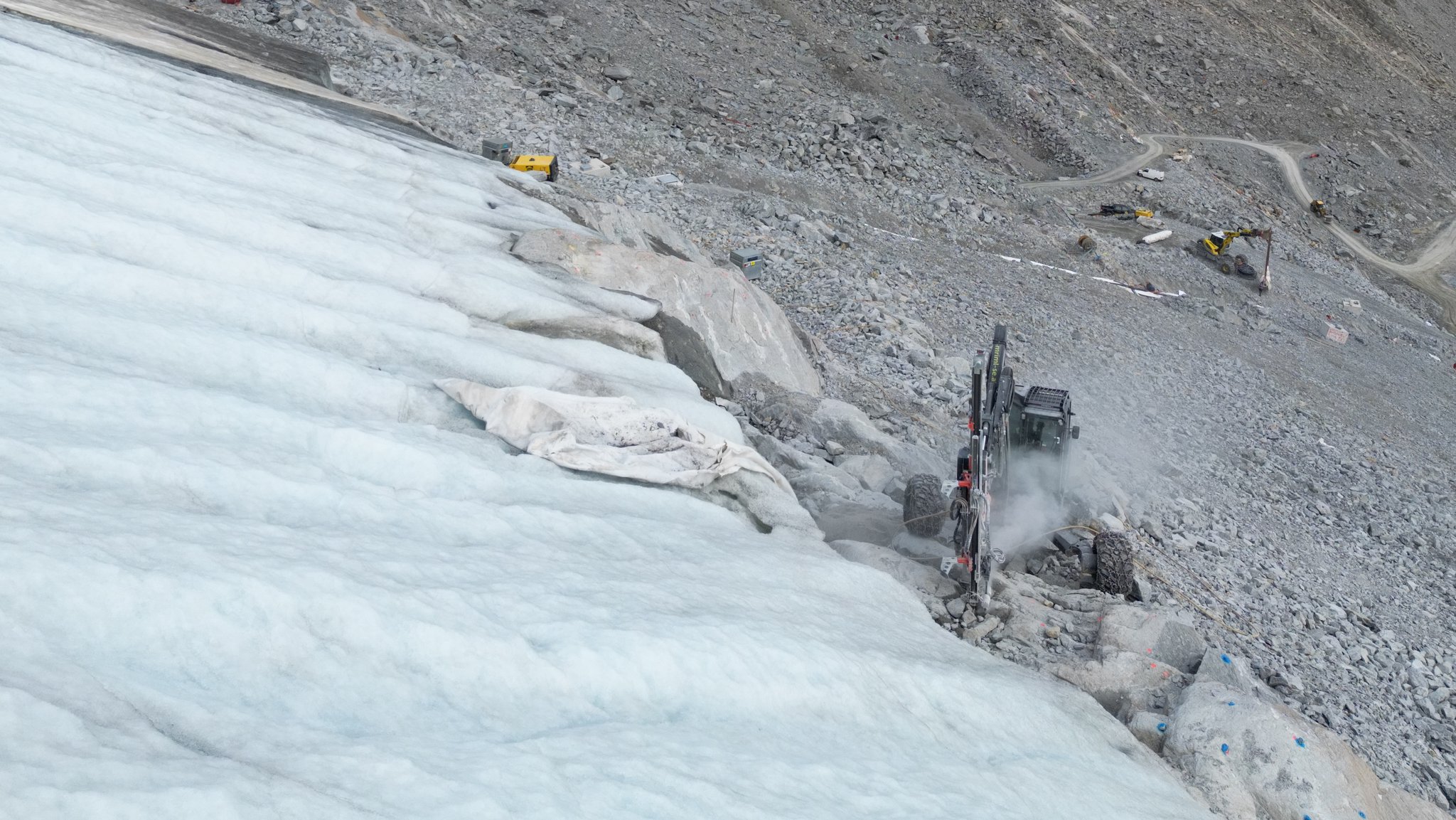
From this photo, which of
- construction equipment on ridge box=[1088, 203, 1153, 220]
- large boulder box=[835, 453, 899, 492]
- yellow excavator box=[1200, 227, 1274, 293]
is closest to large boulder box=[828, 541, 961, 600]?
large boulder box=[835, 453, 899, 492]

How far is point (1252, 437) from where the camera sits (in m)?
19.1

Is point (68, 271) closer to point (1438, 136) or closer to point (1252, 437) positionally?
point (1252, 437)

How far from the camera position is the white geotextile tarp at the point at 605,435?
809 cm

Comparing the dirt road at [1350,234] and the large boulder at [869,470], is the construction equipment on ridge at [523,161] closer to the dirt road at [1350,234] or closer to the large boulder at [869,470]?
the large boulder at [869,470]

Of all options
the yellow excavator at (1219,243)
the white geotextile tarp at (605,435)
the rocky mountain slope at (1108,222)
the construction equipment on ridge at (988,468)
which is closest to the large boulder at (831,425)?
the rocky mountain slope at (1108,222)

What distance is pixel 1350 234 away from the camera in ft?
126

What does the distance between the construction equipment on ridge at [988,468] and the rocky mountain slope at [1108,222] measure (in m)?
1.89

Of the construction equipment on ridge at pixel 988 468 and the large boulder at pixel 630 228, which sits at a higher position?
the large boulder at pixel 630 228

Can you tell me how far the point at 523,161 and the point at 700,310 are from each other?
246 inches

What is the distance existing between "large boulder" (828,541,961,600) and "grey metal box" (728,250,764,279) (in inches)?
429

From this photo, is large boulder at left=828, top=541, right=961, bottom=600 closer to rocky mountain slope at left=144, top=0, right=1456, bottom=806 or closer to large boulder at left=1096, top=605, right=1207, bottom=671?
large boulder at left=1096, top=605, right=1207, bottom=671

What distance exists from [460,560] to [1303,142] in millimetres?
47704

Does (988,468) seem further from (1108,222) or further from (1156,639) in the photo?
(1108,222)

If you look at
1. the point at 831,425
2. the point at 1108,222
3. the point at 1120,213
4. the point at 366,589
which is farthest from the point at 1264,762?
the point at 1120,213
